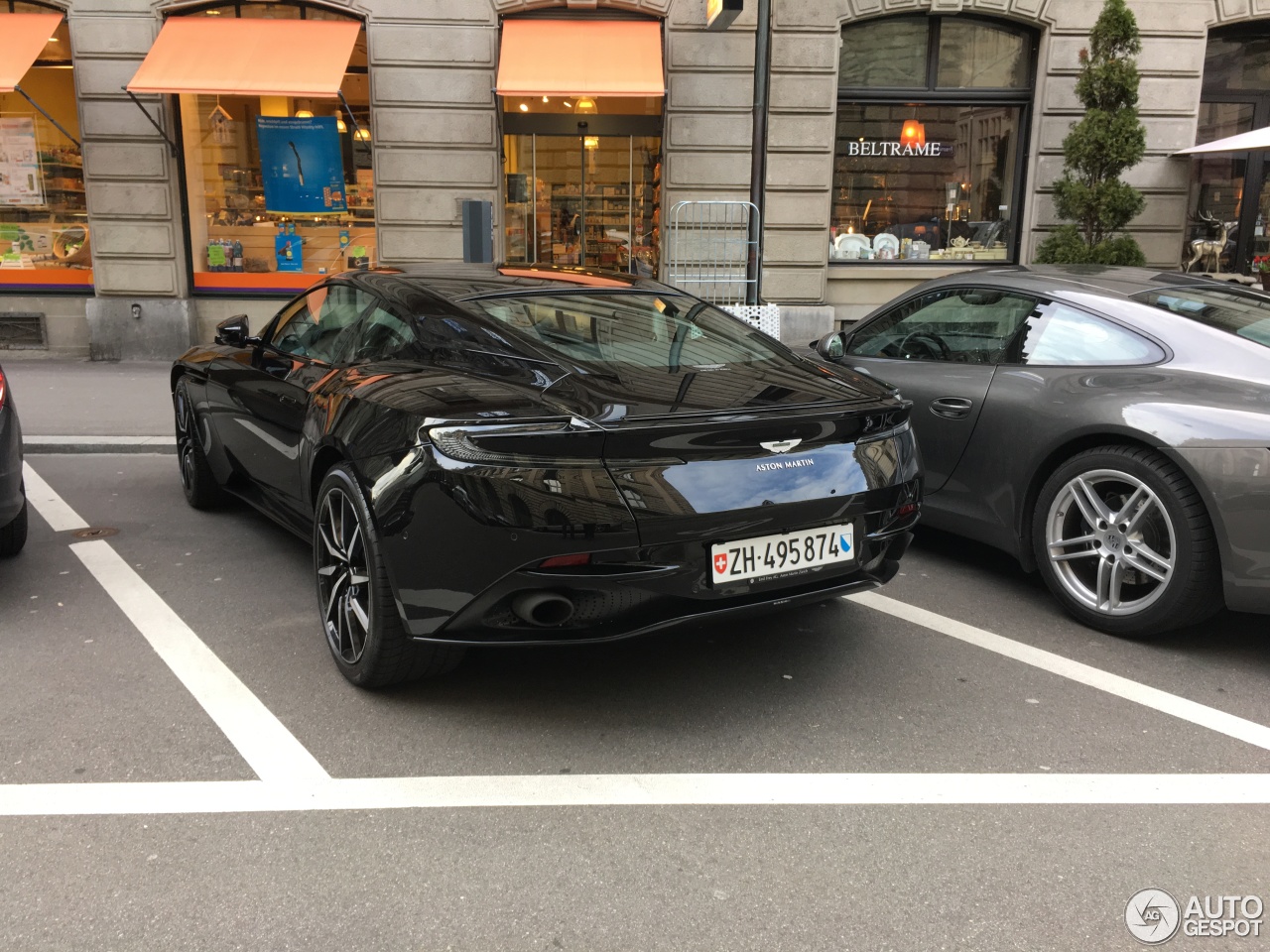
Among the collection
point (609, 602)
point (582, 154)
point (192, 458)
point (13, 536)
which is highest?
point (582, 154)

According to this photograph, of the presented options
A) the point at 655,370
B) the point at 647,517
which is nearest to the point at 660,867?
the point at 647,517

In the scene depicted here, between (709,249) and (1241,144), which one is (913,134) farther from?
(1241,144)

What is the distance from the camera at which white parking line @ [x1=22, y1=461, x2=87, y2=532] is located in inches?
229

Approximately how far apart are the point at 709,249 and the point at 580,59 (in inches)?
98.2

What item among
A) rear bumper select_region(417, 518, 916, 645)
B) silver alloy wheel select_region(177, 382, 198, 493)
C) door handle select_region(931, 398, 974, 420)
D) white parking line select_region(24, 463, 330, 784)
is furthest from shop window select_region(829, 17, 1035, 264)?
rear bumper select_region(417, 518, 916, 645)

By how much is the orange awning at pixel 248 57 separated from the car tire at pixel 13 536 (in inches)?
282

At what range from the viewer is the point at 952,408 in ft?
15.9

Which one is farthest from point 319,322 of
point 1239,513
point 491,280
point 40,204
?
point 40,204

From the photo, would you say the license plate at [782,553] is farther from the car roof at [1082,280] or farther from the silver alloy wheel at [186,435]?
the silver alloy wheel at [186,435]

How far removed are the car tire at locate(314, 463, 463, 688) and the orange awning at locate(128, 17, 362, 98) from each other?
853cm

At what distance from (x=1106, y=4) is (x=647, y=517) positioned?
11.1m

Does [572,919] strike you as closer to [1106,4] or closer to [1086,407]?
[1086,407]

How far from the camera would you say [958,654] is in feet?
13.3

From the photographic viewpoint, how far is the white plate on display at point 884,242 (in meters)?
12.8
